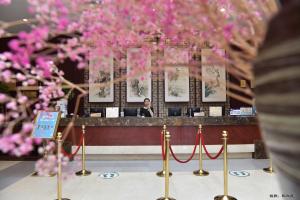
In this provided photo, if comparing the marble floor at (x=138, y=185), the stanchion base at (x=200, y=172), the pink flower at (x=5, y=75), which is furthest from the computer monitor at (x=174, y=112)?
the pink flower at (x=5, y=75)

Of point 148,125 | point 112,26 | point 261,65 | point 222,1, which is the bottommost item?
point 148,125

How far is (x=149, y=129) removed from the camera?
20.1 feet

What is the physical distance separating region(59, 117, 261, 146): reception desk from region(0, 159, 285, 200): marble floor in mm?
639

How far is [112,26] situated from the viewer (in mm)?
700

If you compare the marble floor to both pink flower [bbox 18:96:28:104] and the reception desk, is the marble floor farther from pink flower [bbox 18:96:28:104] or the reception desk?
pink flower [bbox 18:96:28:104]

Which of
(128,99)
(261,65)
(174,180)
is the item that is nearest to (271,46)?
(261,65)

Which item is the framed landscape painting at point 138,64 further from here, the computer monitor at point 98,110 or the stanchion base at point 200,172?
the computer monitor at point 98,110

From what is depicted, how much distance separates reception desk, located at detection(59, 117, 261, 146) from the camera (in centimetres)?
605

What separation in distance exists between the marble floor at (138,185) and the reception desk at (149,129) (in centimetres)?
64

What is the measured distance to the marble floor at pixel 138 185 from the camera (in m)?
3.92

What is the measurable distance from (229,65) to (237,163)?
5.60 meters

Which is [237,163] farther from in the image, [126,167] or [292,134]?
[292,134]

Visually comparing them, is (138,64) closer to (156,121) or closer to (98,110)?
(156,121)

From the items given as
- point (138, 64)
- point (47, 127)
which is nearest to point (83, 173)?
point (47, 127)
